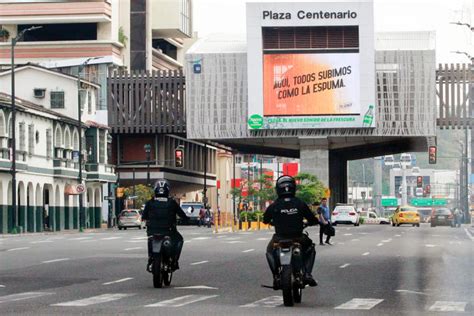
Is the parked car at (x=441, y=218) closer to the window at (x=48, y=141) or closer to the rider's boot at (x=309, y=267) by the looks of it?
the window at (x=48, y=141)

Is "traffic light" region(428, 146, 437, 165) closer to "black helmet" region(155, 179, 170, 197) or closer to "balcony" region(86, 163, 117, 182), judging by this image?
"balcony" region(86, 163, 117, 182)

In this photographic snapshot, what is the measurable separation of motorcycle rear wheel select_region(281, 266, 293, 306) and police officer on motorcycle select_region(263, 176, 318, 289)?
0.21 metres

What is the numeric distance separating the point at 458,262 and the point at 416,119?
9015 centimetres

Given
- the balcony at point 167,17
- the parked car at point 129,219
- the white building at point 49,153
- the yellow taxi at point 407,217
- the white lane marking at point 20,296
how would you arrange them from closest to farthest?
the white lane marking at point 20,296 → the white building at point 49,153 → the parked car at point 129,219 → the yellow taxi at point 407,217 → the balcony at point 167,17

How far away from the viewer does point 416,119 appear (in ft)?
401

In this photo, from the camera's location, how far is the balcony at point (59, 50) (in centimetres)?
12950

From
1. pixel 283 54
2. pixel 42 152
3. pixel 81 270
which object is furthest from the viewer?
pixel 283 54

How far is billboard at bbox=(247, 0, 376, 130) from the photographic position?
11769cm

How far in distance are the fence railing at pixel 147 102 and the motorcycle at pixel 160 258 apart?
107697 millimetres

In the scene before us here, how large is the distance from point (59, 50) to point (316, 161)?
2695 centimetres

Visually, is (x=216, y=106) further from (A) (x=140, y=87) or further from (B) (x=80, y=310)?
(B) (x=80, y=310)

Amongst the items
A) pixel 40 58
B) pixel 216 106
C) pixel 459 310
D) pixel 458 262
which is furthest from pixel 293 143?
pixel 459 310

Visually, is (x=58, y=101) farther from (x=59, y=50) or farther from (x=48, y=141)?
(x=59, y=50)

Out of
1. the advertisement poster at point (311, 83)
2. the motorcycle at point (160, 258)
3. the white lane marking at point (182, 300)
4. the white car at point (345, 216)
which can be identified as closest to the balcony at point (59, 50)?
the advertisement poster at point (311, 83)
